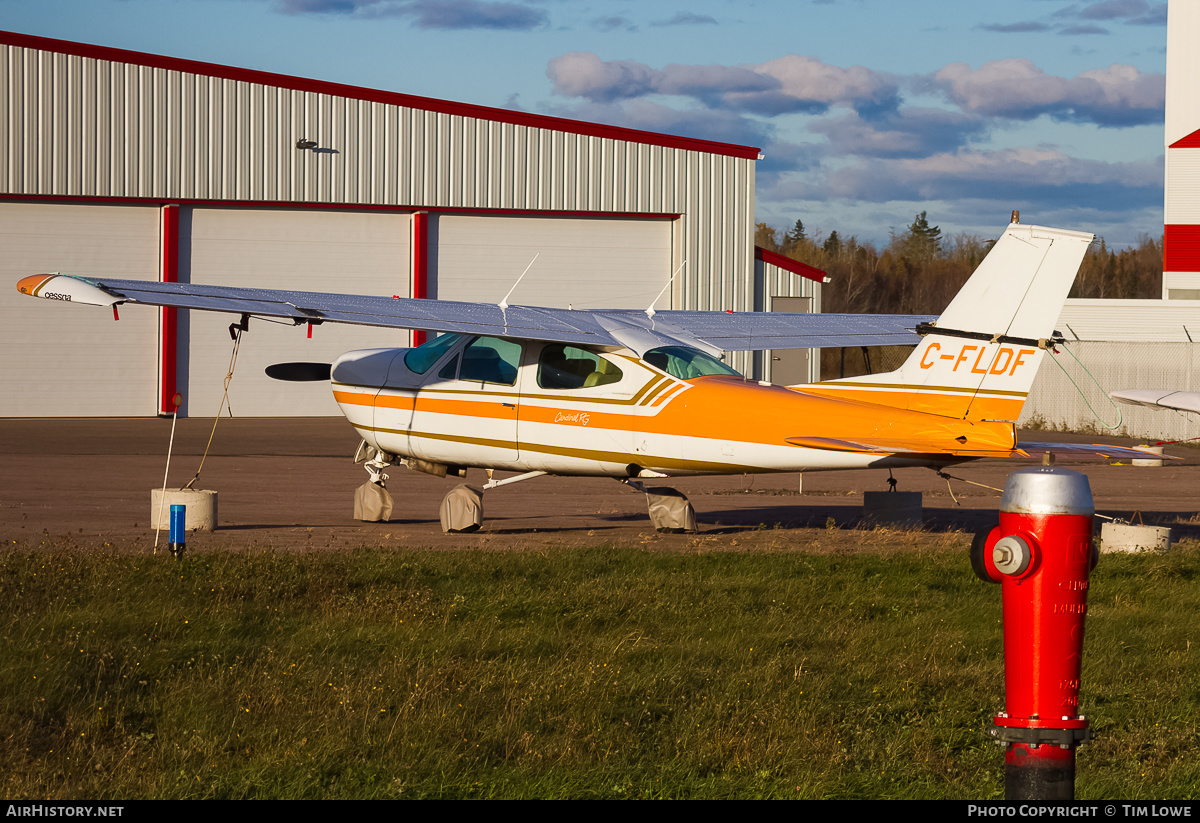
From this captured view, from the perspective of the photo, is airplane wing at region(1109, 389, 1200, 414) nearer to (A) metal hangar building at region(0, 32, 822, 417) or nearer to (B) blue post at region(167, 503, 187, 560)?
(B) blue post at region(167, 503, 187, 560)

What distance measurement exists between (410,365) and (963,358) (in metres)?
5.82

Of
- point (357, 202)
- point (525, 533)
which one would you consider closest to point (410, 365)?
point (525, 533)

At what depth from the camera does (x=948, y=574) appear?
1031 cm

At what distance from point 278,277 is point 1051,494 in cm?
2990

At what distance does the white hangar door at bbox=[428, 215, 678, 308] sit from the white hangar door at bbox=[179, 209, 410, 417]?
1.28 meters

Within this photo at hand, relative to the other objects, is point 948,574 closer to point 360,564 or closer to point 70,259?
point 360,564

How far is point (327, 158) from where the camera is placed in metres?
31.4

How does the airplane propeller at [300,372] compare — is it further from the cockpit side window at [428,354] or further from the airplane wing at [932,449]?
the airplane wing at [932,449]

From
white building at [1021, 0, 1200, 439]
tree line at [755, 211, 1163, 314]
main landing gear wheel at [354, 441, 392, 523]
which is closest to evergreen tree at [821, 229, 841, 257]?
tree line at [755, 211, 1163, 314]

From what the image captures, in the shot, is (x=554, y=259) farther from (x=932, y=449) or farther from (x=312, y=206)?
(x=932, y=449)

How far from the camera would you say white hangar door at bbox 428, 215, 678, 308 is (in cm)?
3291

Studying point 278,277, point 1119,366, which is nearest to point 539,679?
point 278,277

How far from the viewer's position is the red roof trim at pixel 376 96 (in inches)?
1144

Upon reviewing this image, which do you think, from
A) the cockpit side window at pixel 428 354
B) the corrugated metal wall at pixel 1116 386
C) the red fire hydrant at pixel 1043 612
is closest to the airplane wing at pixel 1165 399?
the cockpit side window at pixel 428 354
